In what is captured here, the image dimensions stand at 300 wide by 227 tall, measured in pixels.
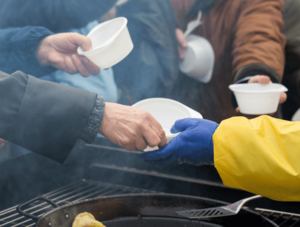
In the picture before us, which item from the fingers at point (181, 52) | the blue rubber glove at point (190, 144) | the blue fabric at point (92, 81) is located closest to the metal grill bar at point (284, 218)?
the blue rubber glove at point (190, 144)

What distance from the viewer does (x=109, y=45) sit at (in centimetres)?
94

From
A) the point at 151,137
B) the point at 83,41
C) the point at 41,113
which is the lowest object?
the point at 151,137

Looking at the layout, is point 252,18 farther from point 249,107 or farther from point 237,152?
point 237,152

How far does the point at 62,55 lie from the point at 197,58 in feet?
3.51

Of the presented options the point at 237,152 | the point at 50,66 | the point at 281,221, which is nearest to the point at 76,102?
the point at 237,152

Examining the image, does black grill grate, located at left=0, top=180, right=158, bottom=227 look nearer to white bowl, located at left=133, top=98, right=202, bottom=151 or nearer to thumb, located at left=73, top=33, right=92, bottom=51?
white bowl, located at left=133, top=98, right=202, bottom=151

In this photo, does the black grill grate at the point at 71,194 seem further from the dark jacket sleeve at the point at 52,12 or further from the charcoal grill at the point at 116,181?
the dark jacket sleeve at the point at 52,12

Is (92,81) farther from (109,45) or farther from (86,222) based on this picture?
(86,222)

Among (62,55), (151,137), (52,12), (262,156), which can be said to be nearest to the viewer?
(262,156)

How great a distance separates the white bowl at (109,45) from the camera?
0.94 metres

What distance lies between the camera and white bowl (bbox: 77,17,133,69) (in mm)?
944

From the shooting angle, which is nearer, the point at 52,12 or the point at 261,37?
the point at 52,12

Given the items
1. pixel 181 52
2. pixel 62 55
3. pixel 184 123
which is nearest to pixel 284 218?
pixel 184 123

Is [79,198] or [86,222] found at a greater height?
[86,222]
